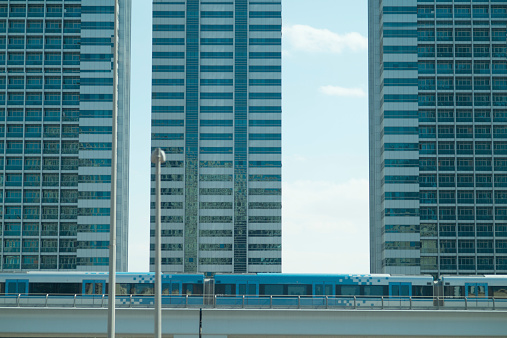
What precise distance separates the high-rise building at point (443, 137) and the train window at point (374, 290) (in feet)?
202

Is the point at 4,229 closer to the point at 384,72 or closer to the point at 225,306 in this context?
the point at 384,72

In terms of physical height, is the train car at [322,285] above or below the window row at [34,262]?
above

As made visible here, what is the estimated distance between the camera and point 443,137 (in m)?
138

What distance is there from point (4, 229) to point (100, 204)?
16972 mm

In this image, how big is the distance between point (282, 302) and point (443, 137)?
92331 millimetres

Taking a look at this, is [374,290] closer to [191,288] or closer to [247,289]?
[247,289]

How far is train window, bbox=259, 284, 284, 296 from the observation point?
73938mm

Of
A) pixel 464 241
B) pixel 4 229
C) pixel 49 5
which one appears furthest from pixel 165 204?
pixel 464 241

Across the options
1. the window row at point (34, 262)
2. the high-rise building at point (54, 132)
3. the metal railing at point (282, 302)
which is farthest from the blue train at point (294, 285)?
the high-rise building at point (54, 132)

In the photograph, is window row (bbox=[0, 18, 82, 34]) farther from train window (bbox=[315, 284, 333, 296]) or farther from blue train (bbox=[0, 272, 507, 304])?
train window (bbox=[315, 284, 333, 296])

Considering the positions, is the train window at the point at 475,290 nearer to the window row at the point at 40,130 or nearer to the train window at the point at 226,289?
the train window at the point at 226,289

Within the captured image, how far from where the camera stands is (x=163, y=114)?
15888 cm

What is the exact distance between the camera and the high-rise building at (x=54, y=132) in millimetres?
136625

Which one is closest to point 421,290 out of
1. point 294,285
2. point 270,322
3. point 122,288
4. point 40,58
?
point 294,285
